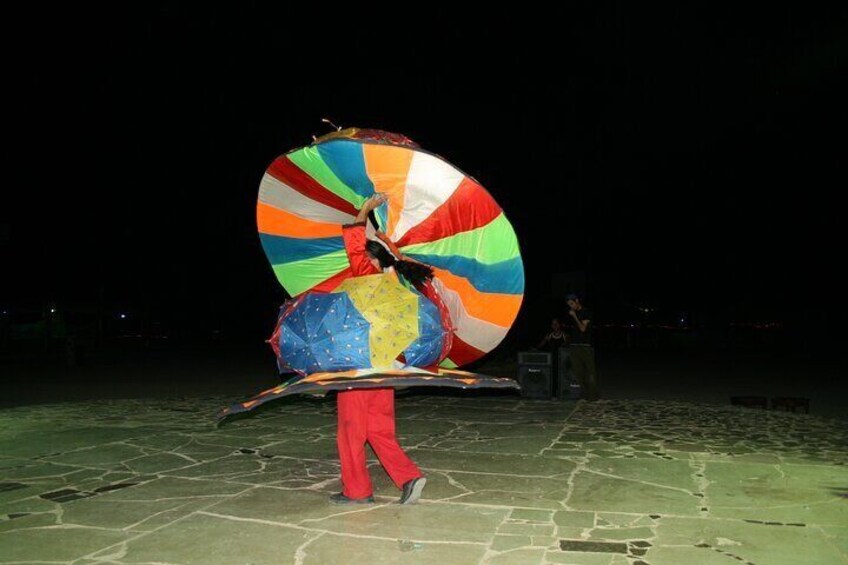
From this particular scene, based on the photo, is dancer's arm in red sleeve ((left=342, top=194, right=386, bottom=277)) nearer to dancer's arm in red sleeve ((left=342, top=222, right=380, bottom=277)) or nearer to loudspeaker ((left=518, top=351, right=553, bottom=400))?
dancer's arm in red sleeve ((left=342, top=222, right=380, bottom=277))

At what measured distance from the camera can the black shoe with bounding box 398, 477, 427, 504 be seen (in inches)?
203

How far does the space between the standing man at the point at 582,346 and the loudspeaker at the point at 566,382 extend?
189mm

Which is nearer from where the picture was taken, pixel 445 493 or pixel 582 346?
pixel 445 493

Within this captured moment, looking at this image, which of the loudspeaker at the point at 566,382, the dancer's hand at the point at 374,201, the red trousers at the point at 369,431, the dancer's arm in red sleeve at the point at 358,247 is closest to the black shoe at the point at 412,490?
the red trousers at the point at 369,431

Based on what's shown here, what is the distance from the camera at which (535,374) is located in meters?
12.2

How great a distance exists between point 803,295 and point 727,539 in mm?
47950

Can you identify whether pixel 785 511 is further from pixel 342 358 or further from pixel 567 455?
pixel 342 358

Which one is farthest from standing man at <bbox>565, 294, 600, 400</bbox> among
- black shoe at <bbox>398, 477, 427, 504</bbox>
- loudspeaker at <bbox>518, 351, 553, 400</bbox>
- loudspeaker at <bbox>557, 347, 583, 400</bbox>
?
black shoe at <bbox>398, 477, 427, 504</bbox>

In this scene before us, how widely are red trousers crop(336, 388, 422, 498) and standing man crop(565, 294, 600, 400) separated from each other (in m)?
6.93

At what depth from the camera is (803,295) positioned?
153 feet

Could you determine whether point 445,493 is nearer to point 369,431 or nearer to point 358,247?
point 369,431

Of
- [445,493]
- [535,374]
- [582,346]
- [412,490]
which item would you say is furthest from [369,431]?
[535,374]

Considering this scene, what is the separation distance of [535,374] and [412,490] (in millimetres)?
7286

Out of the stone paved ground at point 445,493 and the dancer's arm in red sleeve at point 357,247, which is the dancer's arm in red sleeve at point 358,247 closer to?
the dancer's arm in red sleeve at point 357,247
